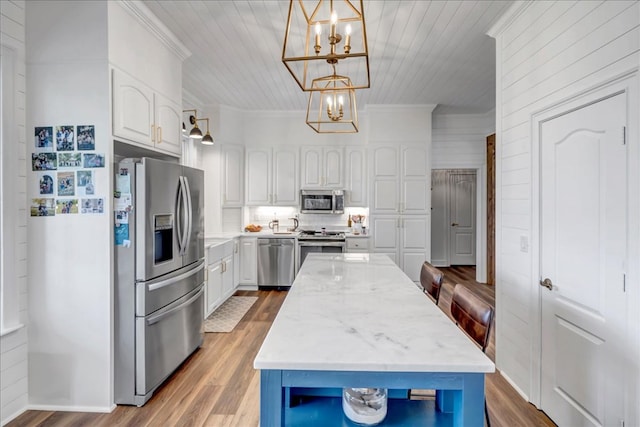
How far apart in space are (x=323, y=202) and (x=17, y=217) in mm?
3812

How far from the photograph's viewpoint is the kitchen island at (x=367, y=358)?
1.05 m

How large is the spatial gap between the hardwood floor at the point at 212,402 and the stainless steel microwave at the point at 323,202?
264 centimetres

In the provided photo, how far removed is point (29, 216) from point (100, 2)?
1.53 meters

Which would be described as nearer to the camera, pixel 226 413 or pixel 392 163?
pixel 226 413

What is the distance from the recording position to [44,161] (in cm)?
219

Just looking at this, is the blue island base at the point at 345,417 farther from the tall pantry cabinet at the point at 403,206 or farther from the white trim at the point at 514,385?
the tall pantry cabinet at the point at 403,206

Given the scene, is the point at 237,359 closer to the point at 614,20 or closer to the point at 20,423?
the point at 20,423

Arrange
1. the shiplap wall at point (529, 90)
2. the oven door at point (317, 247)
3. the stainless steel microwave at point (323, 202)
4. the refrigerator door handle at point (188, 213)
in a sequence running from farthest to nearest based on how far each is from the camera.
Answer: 1. the stainless steel microwave at point (323, 202)
2. the oven door at point (317, 247)
3. the refrigerator door handle at point (188, 213)
4. the shiplap wall at point (529, 90)

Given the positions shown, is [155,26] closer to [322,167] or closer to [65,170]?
[65,170]

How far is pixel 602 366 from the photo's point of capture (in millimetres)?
1705

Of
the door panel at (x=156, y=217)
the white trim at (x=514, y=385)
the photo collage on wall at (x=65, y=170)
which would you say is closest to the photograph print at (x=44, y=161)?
the photo collage on wall at (x=65, y=170)

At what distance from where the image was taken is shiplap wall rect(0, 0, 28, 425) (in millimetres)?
2064

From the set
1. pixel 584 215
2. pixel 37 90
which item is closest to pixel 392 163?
pixel 584 215

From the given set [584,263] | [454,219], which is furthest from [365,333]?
[454,219]
